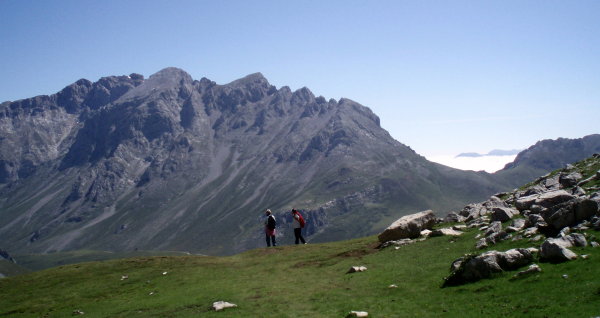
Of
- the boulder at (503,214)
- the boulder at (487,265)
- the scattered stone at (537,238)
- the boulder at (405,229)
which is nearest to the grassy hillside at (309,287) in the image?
the boulder at (487,265)

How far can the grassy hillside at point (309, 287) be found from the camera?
24.7 m

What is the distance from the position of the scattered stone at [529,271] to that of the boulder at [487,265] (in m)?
1.32

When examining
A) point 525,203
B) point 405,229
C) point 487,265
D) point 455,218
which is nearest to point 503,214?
point 525,203

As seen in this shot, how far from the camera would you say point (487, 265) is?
2862 cm

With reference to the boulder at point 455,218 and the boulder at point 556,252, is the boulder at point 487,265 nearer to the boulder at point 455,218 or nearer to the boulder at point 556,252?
the boulder at point 556,252

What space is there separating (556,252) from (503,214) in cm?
1691

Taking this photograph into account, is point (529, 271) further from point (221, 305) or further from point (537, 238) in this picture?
point (221, 305)

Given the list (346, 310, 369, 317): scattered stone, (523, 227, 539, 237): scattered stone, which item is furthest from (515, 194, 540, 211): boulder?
(346, 310, 369, 317): scattered stone

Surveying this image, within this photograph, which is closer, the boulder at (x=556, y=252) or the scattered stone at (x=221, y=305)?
the boulder at (x=556, y=252)

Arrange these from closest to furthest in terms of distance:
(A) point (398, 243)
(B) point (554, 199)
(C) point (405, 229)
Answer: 1. (B) point (554, 199)
2. (A) point (398, 243)
3. (C) point (405, 229)

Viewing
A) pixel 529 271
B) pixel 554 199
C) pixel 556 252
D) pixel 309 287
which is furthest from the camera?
pixel 554 199

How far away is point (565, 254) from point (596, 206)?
25.9 ft

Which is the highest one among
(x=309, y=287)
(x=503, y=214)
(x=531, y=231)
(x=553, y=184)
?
(x=553, y=184)

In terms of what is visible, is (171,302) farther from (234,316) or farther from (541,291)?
(541,291)
